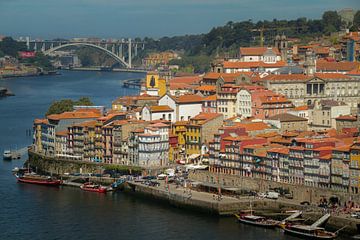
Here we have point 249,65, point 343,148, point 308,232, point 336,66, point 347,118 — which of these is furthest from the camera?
point 249,65

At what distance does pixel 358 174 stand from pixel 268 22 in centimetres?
3670

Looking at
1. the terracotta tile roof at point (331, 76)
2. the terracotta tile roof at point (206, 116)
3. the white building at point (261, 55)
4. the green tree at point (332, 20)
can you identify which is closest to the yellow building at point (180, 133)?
the terracotta tile roof at point (206, 116)

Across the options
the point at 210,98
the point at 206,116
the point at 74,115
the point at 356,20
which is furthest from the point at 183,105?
the point at 356,20

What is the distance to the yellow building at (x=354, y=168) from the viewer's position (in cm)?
2188

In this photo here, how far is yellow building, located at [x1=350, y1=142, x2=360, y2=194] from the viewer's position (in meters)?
21.9

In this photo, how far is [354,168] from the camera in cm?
2194

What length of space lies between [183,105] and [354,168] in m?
9.22

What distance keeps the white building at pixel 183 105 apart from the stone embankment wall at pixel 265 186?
470 centimetres

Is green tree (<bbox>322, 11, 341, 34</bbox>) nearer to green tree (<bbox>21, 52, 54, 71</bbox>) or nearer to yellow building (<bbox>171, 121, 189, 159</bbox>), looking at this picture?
yellow building (<bbox>171, 121, 189, 159</bbox>)

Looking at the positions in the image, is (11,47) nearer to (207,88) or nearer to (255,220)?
(207,88)

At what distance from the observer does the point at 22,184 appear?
26.9 meters

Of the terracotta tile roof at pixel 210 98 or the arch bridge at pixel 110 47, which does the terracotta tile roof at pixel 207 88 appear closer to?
the terracotta tile roof at pixel 210 98

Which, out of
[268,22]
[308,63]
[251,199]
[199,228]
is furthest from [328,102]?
[268,22]

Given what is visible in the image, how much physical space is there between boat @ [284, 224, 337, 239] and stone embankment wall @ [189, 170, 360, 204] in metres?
1.69
